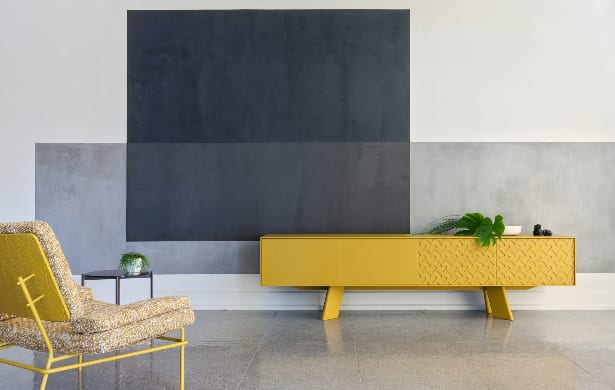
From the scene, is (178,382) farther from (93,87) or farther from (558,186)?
(558,186)

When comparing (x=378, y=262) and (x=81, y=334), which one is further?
(x=378, y=262)

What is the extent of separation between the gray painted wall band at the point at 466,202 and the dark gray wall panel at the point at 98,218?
0.03ft

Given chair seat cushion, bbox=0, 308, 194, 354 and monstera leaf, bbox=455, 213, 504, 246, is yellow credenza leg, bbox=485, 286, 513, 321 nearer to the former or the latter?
monstera leaf, bbox=455, 213, 504, 246

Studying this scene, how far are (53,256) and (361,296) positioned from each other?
3706 millimetres

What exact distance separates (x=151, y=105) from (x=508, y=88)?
362 cm

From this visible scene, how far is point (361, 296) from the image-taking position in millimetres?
5805

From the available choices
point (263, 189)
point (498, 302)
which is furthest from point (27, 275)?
point (498, 302)

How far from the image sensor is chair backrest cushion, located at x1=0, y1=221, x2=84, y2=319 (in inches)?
101

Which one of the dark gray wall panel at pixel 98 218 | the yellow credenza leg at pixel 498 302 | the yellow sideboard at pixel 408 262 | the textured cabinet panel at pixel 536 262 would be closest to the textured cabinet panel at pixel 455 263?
the yellow sideboard at pixel 408 262

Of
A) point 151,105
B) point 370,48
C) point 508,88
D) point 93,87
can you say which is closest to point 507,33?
point 508,88

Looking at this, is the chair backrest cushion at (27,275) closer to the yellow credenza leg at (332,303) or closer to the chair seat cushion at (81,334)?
the chair seat cushion at (81,334)

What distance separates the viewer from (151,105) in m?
5.90

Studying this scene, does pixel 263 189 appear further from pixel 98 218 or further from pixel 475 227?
pixel 475 227

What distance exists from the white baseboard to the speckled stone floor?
0.26 metres
